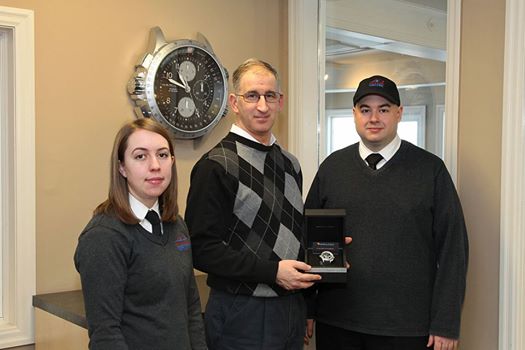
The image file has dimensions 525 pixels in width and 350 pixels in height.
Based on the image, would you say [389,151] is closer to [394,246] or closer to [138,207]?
[394,246]

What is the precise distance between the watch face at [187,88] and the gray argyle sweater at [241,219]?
34.1 inches

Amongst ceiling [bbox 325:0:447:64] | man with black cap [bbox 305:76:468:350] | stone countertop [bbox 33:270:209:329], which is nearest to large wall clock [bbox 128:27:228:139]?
ceiling [bbox 325:0:447:64]

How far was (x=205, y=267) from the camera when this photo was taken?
1.94 metres

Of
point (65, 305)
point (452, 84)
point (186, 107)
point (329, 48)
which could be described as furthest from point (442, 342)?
point (329, 48)

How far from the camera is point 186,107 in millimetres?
2924

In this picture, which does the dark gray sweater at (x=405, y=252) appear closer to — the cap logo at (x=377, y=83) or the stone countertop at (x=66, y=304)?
the cap logo at (x=377, y=83)

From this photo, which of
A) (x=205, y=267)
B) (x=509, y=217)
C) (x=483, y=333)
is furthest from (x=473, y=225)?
(x=205, y=267)

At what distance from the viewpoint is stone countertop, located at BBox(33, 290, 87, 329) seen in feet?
7.45

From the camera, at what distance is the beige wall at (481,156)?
238 centimetres

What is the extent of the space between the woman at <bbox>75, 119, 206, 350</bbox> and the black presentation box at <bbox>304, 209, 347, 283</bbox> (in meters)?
0.48

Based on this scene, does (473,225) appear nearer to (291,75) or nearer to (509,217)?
(509,217)

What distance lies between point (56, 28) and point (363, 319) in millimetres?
1677

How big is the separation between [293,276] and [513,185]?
37.3 inches

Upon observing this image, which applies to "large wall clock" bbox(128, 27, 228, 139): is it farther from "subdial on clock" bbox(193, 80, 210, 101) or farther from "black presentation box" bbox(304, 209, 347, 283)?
"black presentation box" bbox(304, 209, 347, 283)
